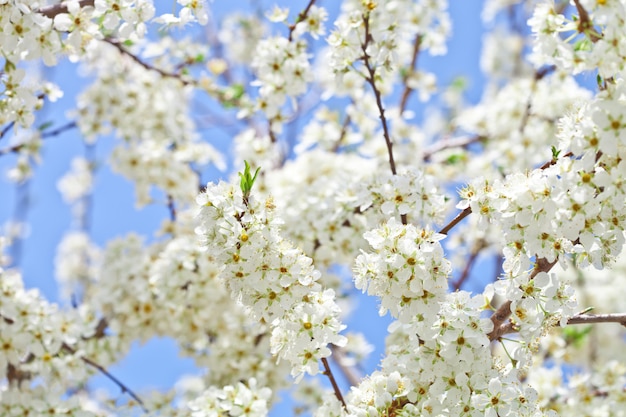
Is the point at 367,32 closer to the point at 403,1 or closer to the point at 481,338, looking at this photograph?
the point at 403,1

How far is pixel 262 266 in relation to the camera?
305 cm

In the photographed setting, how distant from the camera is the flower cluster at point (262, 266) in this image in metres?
3.03

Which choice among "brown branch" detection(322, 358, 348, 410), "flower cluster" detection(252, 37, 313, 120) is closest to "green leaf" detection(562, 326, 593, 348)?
"brown branch" detection(322, 358, 348, 410)

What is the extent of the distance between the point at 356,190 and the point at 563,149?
154 cm

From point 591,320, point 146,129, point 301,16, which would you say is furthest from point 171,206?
point 591,320

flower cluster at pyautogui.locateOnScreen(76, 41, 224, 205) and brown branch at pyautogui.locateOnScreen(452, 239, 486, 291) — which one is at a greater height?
flower cluster at pyautogui.locateOnScreen(76, 41, 224, 205)

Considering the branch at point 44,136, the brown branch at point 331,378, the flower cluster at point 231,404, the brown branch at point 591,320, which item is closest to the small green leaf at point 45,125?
the branch at point 44,136

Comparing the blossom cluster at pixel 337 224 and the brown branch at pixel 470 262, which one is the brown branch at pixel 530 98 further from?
the brown branch at pixel 470 262

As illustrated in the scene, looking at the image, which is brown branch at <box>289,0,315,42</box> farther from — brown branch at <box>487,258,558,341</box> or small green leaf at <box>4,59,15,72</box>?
brown branch at <box>487,258,558,341</box>

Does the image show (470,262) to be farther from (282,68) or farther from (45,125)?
Result: (45,125)

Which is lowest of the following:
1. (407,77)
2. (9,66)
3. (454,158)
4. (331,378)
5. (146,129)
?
(331,378)

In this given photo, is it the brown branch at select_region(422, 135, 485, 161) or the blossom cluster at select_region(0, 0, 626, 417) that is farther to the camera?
the brown branch at select_region(422, 135, 485, 161)

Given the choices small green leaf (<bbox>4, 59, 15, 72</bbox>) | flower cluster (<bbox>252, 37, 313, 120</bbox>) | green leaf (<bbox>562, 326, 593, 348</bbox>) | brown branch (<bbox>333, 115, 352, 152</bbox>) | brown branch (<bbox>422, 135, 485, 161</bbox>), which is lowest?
green leaf (<bbox>562, 326, 593, 348</bbox>)

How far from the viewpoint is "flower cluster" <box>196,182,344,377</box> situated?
303 cm
